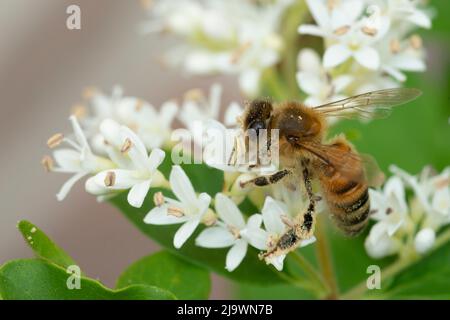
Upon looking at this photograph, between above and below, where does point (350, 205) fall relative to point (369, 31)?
below

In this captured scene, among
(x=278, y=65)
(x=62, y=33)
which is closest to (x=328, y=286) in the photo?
(x=278, y=65)

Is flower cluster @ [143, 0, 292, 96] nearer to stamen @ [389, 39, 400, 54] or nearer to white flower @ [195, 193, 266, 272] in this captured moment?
stamen @ [389, 39, 400, 54]

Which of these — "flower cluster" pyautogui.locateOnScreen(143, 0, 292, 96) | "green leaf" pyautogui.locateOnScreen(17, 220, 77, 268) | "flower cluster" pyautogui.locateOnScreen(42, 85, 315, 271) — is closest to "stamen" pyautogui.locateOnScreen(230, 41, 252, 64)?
"flower cluster" pyautogui.locateOnScreen(143, 0, 292, 96)

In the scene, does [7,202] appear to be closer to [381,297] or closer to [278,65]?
[278,65]

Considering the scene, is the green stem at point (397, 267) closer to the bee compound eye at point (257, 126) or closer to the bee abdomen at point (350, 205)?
the bee abdomen at point (350, 205)

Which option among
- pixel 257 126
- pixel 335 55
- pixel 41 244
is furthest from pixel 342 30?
pixel 41 244

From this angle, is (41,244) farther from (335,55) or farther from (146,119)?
(335,55)

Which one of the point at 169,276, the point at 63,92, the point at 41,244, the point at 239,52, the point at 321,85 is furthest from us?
the point at 63,92
